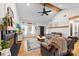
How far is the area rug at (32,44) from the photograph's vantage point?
2859 millimetres

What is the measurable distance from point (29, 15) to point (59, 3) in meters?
0.69

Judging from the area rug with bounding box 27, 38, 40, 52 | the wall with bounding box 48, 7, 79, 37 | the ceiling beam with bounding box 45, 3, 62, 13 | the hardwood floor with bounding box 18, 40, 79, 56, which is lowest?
the hardwood floor with bounding box 18, 40, 79, 56

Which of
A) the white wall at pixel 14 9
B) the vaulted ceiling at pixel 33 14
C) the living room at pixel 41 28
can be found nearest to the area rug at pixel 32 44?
the living room at pixel 41 28

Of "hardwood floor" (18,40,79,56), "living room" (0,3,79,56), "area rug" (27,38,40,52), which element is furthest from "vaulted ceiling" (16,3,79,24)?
"hardwood floor" (18,40,79,56)

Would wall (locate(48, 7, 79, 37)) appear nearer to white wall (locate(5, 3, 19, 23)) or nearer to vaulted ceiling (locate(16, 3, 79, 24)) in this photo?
vaulted ceiling (locate(16, 3, 79, 24))

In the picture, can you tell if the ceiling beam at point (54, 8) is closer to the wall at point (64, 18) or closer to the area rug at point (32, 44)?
the wall at point (64, 18)

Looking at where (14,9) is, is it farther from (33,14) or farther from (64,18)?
(64,18)

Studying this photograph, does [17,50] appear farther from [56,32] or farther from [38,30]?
[56,32]

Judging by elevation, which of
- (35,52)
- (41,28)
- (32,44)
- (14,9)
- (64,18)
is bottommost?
(35,52)

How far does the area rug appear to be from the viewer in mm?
2859

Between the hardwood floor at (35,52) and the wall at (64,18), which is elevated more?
the wall at (64,18)

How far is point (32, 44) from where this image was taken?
2924mm

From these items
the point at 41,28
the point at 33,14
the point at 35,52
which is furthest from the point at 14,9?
the point at 35,52

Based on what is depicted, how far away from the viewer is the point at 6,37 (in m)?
2.67
